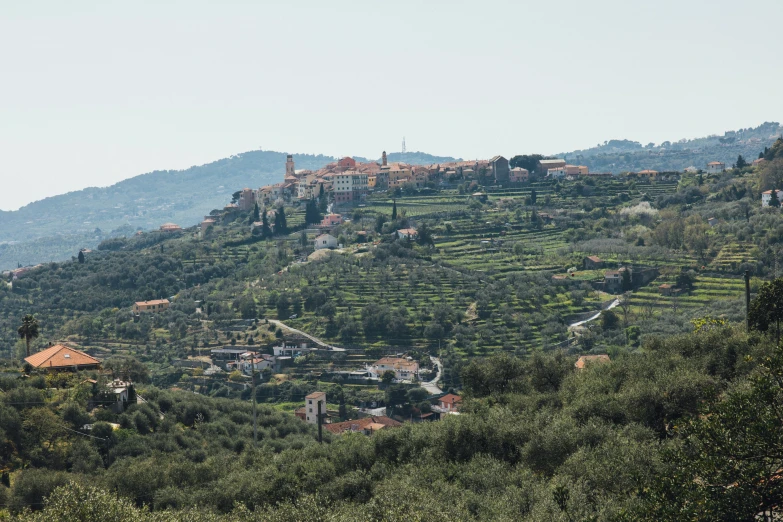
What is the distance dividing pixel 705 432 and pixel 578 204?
86756 millimetres

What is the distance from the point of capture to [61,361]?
43344mm

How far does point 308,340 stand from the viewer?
7112 centimetres

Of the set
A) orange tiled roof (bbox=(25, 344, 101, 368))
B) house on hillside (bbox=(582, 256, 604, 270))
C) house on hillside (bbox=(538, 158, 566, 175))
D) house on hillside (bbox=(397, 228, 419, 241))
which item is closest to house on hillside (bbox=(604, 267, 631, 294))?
house on hillside (bbox=(582, 256, 604, 270))

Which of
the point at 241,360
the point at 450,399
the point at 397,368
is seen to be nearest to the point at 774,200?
the point at 397,368

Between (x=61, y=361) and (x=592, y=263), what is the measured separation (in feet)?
164

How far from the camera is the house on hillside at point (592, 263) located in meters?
77.3

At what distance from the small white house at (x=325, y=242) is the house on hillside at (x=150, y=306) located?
18329 millimetres

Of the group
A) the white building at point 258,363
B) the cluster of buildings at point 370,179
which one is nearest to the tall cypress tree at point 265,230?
the cluster of buildings at point 370,179

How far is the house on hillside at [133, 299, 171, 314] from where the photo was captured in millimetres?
86625

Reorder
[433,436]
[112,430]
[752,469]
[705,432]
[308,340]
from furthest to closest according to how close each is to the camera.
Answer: [308,340], [112,430], [433,436], [705,432], [752,469]

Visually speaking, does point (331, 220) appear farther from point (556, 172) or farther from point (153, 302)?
point (556, 172)

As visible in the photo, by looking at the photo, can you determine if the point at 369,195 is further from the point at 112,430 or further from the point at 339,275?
the point at 112,430

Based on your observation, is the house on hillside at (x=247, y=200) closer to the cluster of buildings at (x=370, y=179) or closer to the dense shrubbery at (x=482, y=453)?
the cluster of buildings at (x=370, y=179)

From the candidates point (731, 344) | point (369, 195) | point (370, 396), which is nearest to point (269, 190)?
point (369, 195)
